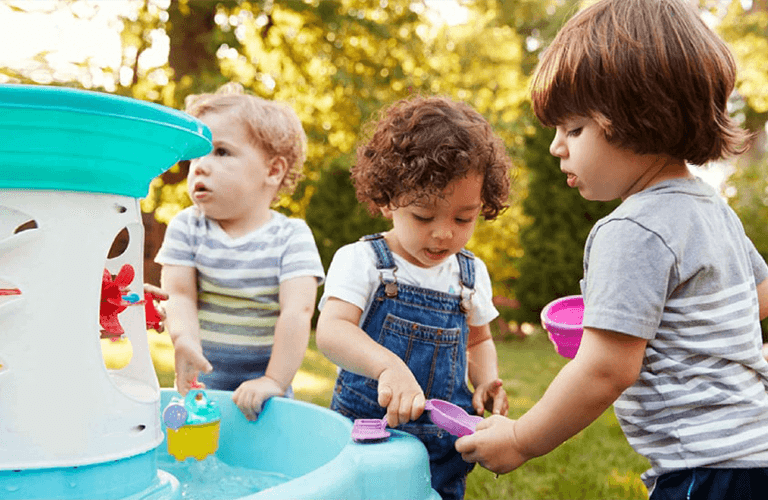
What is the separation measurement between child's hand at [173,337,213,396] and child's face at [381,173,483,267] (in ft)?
2.42

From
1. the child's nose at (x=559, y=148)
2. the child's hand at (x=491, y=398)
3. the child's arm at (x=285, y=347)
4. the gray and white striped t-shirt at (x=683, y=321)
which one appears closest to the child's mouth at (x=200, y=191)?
the child's arm at (x=285, y=347)

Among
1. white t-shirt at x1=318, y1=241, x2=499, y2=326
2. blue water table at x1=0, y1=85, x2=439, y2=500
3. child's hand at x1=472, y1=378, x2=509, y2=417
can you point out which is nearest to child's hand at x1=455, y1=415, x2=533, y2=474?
blue water table at x1=0, y1=85, x2=439, y2=500

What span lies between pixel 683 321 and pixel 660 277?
127 millimetres

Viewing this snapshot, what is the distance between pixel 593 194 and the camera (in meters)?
1.51

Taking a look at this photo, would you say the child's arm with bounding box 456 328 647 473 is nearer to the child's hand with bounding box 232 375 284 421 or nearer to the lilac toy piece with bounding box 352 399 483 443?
the lilac toy piece with bounding box 352 399 483 443

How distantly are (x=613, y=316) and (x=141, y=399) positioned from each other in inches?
39.5

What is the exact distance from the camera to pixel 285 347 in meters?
2.24

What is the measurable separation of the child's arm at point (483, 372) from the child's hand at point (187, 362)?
2.71 ft

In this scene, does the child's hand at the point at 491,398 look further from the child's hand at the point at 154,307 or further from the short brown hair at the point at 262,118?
the short brown hair at the point at 262,118

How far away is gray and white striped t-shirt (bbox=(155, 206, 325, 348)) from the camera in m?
2.44

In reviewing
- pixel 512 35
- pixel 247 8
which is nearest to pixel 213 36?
pixel 247 8

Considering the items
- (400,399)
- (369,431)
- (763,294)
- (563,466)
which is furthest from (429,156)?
(563,466)

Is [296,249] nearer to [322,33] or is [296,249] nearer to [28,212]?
[28,212]

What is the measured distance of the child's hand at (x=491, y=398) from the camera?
2.00 metres
